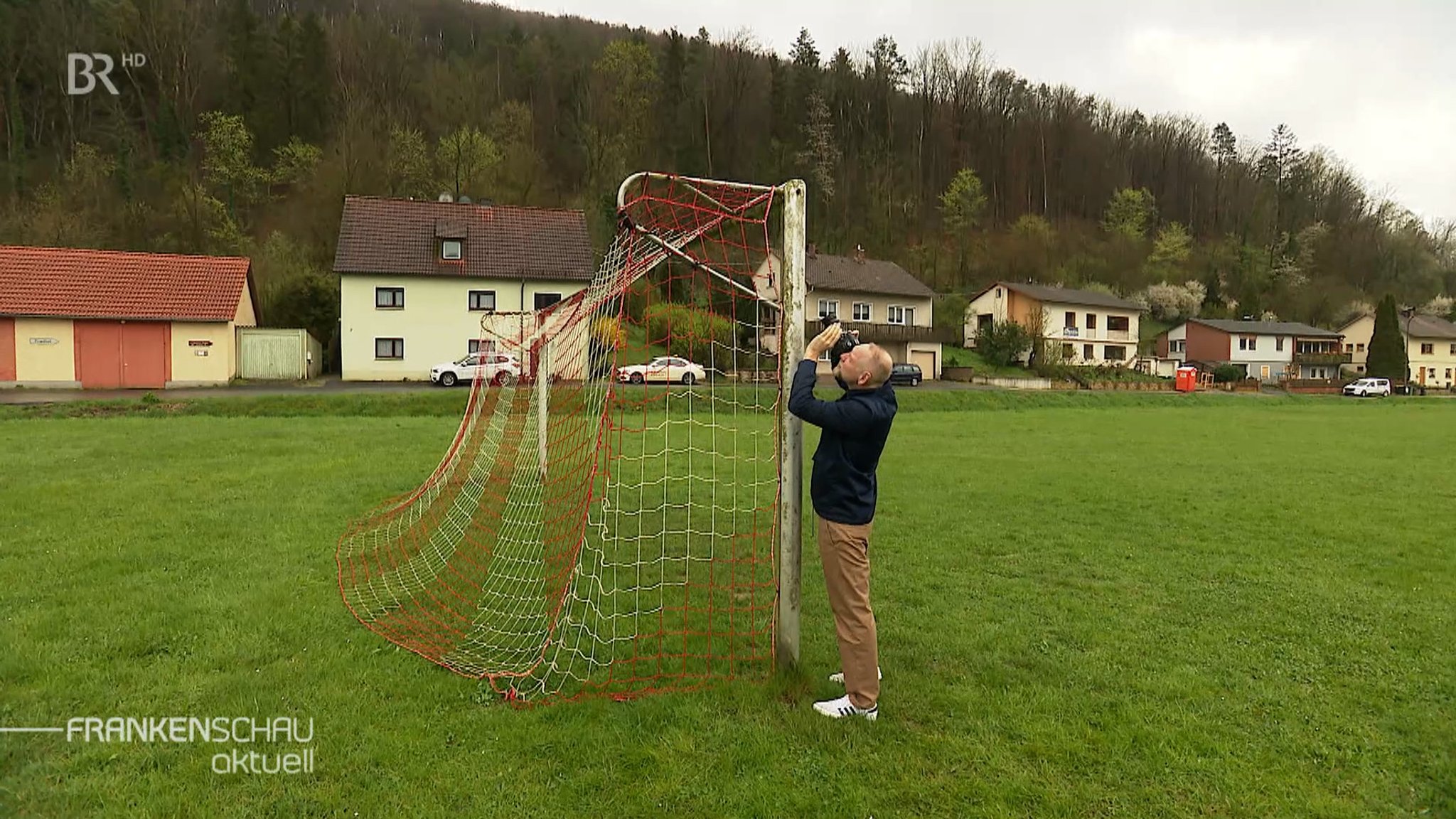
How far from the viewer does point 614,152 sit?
50188mm

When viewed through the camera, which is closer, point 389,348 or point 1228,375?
point 389,348

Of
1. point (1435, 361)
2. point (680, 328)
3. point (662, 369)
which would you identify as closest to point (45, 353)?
point (662, 369)

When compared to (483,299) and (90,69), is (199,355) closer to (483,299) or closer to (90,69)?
(483,299)

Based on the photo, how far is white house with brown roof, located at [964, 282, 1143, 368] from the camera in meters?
48.8

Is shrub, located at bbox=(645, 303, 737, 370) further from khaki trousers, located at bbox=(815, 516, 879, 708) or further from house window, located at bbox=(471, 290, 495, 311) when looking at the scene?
house window, located at bbox=(471, 290, 495, 311)

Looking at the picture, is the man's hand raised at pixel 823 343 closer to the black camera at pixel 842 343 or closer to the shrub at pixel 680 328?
the black camera at pixel 842 343

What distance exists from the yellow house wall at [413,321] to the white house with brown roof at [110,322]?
3.93m

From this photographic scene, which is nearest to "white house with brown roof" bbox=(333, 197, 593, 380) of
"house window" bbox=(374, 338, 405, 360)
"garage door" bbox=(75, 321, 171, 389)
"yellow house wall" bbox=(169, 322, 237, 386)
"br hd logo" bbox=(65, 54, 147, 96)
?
"house window" bbox=(374, 338, 405, 360)

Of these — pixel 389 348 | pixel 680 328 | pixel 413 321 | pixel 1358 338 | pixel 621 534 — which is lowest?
pixel 621 534

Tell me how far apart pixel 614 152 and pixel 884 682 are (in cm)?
5002

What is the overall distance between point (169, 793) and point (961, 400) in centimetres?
2666

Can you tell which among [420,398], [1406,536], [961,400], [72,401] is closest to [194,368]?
[72,401]

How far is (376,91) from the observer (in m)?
49.7

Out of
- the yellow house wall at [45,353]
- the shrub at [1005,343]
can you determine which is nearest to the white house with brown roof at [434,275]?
the yellow house wall at [45,353]
